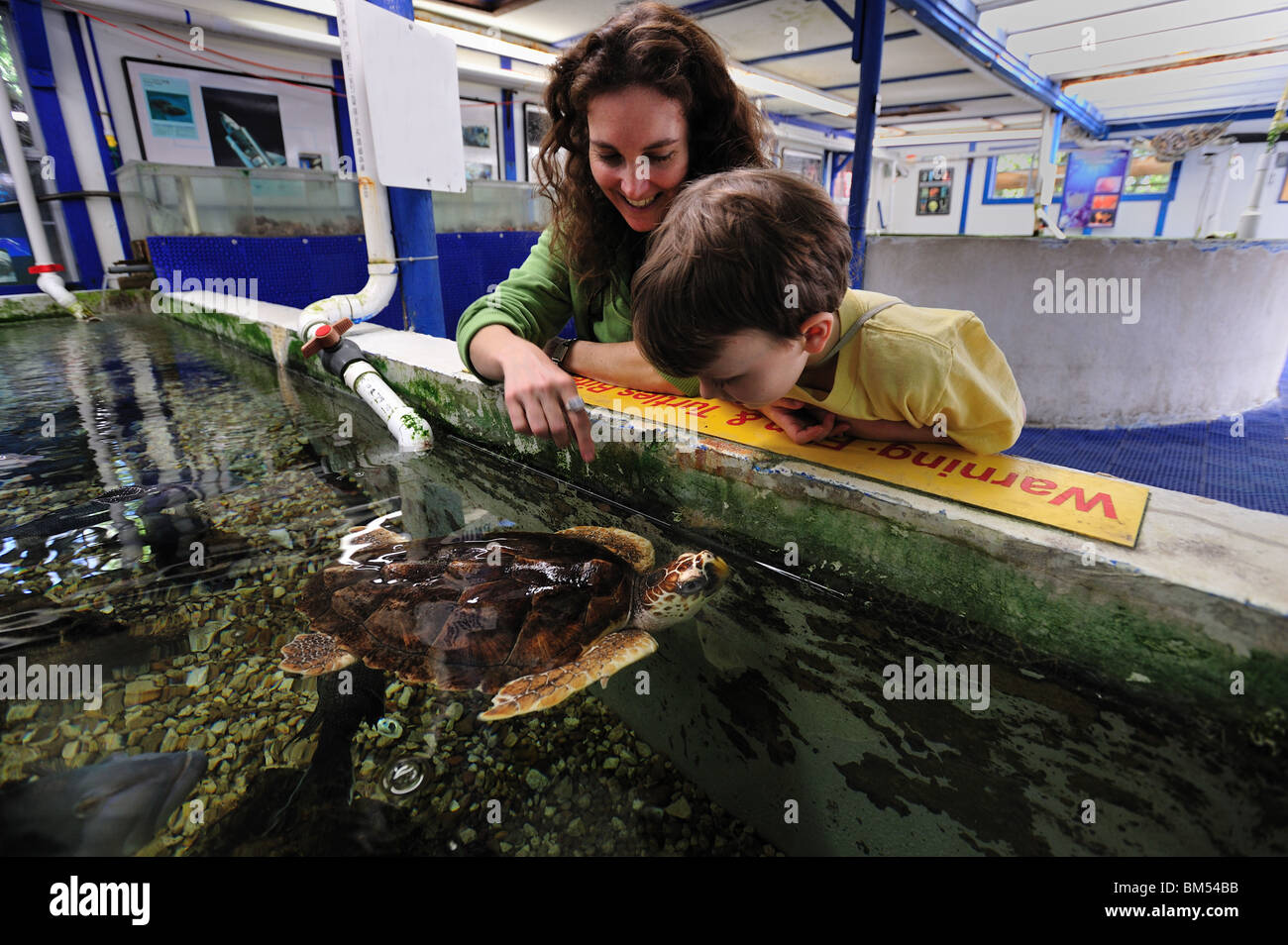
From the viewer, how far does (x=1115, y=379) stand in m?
4.52

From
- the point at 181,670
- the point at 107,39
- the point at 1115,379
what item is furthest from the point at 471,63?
the point at 181,670

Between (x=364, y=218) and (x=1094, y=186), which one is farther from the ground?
(x=1094, y=186)

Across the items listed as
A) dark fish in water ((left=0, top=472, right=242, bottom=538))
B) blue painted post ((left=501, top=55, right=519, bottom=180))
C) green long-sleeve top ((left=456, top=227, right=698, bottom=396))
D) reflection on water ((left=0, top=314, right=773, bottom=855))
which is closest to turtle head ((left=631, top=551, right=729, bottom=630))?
reflection on water ((left=0, top=314, right=773, bottom=855))

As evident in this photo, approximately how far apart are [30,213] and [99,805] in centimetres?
715

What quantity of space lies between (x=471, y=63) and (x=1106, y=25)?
6.24m

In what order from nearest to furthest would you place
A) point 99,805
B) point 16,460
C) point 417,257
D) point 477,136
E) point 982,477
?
point 99,805 < point 982,477 < point 16,460 < point 417,257 < point 477,136

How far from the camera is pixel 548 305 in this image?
1891 millimetres

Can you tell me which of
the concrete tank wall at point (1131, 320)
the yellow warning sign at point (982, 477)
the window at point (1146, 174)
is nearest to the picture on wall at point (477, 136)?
the concrete tank wall at point (1131, 320)

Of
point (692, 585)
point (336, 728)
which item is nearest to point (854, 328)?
point (692, 585)

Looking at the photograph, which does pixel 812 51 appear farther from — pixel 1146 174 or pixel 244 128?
pixel 1146 174

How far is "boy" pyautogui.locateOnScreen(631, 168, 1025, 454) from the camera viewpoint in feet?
3.24

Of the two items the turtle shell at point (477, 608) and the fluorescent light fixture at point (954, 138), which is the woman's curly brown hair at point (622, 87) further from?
the fluorescent light fixture at point (954, 138)

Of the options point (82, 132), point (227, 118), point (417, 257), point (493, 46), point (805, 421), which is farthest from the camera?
point (227, 118)
